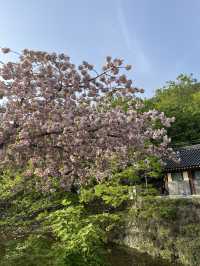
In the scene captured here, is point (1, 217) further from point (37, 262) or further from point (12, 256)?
point (37, 262)

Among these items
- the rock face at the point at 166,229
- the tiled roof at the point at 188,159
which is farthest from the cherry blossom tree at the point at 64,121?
the tiled roof at the point at 188,159

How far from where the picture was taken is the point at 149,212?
53.1 ft

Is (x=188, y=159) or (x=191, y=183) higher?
(x=188, y=159)

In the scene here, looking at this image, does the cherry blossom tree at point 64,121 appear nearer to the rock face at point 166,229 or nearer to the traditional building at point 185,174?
the rock face at point 166,229

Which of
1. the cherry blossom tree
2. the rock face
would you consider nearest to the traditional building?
the rock face

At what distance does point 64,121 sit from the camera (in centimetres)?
539

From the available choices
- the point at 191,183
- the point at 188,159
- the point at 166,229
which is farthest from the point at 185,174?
the point at 166,229

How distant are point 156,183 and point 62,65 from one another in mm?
20858

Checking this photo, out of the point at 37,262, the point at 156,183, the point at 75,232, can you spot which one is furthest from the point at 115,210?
the point at 75,232

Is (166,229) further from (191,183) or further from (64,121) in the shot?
(64,121)

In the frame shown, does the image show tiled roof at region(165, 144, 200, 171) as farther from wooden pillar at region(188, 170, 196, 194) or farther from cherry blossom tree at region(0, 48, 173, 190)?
cherry blossom tree at region(0, 48, 173, 190)

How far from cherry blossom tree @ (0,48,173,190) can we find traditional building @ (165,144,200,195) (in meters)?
15.0

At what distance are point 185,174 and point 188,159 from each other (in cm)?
127

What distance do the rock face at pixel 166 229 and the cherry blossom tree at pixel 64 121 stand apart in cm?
941
